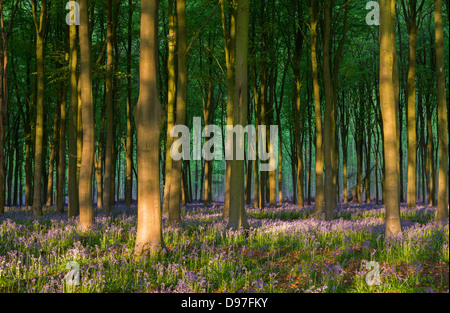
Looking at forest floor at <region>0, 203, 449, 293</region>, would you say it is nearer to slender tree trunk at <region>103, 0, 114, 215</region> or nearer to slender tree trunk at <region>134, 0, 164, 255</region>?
slender tree trunk at <region>134, 0, 164, 255</region>

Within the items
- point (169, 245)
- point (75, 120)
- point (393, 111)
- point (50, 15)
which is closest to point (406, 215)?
point (393, 111)

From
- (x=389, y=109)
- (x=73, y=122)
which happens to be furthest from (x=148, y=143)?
(x=73, y=122)

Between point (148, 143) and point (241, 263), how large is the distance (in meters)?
3.14

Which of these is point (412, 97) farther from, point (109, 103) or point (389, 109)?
point (109, 103)

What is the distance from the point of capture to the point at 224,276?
20.9 feet

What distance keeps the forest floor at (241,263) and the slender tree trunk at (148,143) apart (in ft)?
1.80

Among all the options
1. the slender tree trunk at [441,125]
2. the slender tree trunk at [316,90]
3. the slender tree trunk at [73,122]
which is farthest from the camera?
the slender tree trunk at [316,90]

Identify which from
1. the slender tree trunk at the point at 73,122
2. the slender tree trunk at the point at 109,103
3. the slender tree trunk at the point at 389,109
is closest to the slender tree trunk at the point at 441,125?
the slender tree trunk at the point at 389,109

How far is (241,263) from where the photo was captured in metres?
6.84

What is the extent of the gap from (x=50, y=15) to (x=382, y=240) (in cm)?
1776

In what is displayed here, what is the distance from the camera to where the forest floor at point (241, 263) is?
5590 mm

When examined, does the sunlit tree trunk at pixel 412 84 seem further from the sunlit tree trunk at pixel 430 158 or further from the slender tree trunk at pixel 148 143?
the slender tree trunk at pixel 148 143

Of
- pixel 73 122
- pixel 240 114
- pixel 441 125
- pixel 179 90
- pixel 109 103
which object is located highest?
pixel 109 103

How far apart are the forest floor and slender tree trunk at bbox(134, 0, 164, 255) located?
0.55 metres
